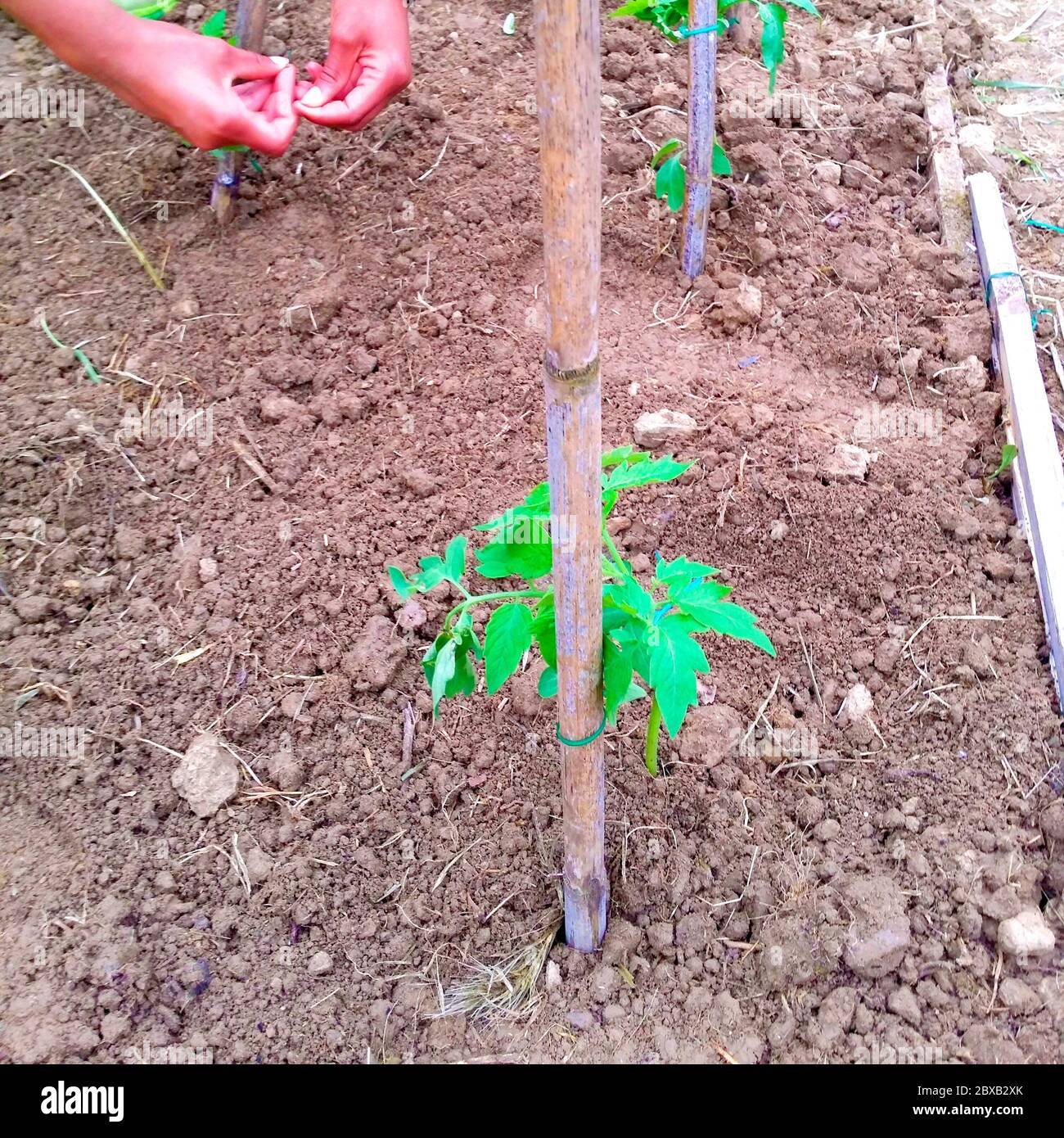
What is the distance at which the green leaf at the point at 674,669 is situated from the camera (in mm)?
1341

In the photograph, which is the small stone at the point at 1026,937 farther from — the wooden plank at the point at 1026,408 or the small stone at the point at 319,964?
the small stone at the point at 319,964

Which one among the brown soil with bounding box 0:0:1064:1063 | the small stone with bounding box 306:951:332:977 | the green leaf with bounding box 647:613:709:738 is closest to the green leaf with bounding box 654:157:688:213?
the brown soil with bounding box 0:0:1064:1063

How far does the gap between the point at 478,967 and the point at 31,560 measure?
1.60 metres

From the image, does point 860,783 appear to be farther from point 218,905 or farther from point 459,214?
point 459,214

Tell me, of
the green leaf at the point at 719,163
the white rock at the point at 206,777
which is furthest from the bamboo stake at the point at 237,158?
the white rock at the point at 206,777

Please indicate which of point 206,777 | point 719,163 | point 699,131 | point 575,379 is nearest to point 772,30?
point 699,131

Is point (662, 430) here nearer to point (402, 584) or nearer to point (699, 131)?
point (699, 131)

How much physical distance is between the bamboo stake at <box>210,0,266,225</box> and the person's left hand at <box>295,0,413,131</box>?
27 centimetres

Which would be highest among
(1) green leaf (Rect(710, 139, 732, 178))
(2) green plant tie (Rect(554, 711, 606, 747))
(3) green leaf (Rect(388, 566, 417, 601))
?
(1) green leaf (Rect(710, 139, 732, 178))

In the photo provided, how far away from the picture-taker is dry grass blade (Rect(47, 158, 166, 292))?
3061 millimetres

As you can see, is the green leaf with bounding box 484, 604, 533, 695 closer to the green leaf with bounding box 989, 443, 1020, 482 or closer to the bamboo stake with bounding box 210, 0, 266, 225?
the green leaf with bounding box 989, 443, 1020, 482

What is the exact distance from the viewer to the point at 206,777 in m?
2.21

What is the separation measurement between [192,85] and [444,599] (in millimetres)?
1527

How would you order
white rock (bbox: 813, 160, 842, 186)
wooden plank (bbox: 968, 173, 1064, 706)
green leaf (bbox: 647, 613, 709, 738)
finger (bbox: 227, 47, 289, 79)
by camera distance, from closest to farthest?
green leaf (bbox: 647, 613, 709, 738), wooden plank (bbox: 968, 173, 1064, 706), finger (bbox: 227, 47, 289, 79), white rock (bbox: 813, 160, 842, 186)
